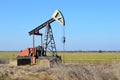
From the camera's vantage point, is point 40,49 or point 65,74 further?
point 40,49

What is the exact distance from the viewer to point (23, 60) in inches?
1535

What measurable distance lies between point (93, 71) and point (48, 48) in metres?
20.5

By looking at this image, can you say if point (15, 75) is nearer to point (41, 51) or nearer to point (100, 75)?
point (100, 75)

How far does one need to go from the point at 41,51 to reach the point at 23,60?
2102mm

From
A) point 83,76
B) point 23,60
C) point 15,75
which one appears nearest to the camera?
point 83,76

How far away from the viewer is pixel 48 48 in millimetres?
40062

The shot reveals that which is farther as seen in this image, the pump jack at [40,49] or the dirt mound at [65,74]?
the pump jack at [40,49]

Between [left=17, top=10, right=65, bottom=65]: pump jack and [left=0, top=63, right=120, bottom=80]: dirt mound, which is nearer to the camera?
[left=0, top=63, right=120, bottom=80]: dirt mound

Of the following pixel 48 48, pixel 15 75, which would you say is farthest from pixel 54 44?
pixel 15 75

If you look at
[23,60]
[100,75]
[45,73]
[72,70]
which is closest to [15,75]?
[45,73]

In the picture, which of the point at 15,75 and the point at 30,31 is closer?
the point at 15,75

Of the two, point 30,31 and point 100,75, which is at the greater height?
point 30,31

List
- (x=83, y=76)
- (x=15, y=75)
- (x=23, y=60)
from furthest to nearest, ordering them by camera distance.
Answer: (x=23, y=60)
(x=15, y=75)
(x=83, y=76)

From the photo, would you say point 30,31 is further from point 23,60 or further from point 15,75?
point 15,75
